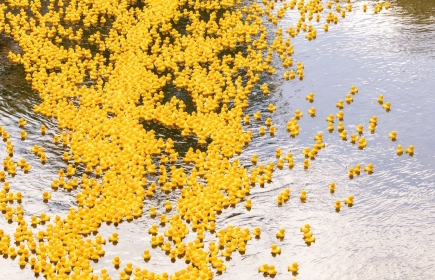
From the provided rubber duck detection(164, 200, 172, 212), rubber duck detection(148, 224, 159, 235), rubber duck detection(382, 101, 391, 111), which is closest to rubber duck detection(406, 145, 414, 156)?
rubber duck detection(382, 101, 391, 111)

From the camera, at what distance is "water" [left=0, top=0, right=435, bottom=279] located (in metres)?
12.0

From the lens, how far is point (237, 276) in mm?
11656

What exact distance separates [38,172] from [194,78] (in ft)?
15.9

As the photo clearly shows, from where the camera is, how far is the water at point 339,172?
39.3 feet

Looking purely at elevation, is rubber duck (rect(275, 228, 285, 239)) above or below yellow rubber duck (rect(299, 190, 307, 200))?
below

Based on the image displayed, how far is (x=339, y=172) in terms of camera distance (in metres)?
14.0

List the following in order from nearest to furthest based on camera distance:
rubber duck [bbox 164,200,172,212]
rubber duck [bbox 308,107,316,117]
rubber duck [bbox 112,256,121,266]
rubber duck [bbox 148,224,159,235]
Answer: rubber duck [bbox 112,256,121,266], rubber duck [bbox 148,224,159,235], rubber duck [bbox 164,200,172,212], rubber duck [bbox 308,107,316,117]

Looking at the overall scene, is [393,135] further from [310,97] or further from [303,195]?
[303,195]

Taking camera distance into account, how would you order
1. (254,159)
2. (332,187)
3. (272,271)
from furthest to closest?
(254,159) < (332,187) < (272,271)

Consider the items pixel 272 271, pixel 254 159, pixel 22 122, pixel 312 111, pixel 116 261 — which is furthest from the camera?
pixel 312 111

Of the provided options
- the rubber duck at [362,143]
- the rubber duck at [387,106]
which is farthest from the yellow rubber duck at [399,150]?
the rubber duck at [387,106]

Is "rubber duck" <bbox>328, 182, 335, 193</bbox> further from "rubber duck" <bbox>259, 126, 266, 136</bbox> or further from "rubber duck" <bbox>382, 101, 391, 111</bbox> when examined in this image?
"rubber duck" <bbox>382, 101, 391, 111</bbox>

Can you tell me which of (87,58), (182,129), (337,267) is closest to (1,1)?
(87,58)

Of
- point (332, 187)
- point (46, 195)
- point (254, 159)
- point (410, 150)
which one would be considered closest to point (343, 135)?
point (410, 150)
